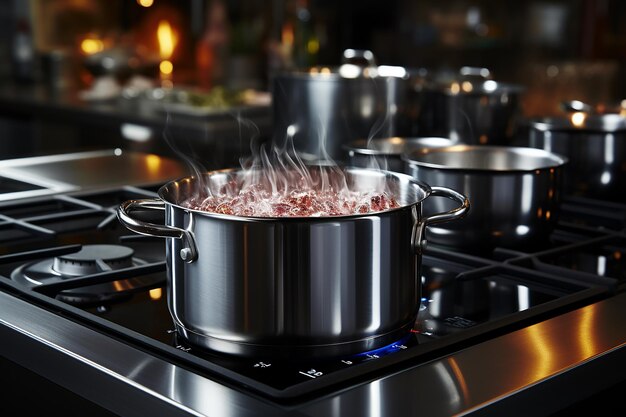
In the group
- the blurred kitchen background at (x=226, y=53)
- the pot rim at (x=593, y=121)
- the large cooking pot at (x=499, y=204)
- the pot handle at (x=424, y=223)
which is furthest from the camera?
the blurred kitchen background at (x=226, y=53)

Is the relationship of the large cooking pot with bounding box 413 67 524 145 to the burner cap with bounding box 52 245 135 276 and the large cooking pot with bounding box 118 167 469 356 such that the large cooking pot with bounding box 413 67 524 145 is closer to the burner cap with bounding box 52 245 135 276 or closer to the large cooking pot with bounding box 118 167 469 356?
the burner cap with bounding box 52 245 135 276

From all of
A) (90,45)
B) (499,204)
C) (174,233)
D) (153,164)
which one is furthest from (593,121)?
(90,45)

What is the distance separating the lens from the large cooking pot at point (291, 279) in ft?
2.27

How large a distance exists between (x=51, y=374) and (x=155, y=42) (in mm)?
3918

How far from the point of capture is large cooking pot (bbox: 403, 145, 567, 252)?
1.03m

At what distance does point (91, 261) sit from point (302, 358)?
33cm

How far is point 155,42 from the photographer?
4500 mm

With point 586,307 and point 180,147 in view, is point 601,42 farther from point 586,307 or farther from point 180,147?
point 586,307

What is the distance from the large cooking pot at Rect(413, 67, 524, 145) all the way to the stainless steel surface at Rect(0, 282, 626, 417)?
2.45ft

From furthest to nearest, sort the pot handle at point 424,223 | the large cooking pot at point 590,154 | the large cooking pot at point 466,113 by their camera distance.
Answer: the large cooking pot at point 466,113 → the large cooking pot at point 590,154 → the pot handle at point 424,223

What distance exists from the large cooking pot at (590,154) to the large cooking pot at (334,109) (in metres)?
0.25

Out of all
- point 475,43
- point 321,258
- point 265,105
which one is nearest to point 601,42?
point 475,43

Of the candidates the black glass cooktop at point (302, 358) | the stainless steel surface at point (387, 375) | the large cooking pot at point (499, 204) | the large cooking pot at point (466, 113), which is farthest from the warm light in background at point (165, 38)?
the stainless steel surface at point (387, 375)

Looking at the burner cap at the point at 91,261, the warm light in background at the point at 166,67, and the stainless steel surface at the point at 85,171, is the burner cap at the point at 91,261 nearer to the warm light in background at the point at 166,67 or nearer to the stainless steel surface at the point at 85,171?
the stainless steel surface at the point at 85,171
